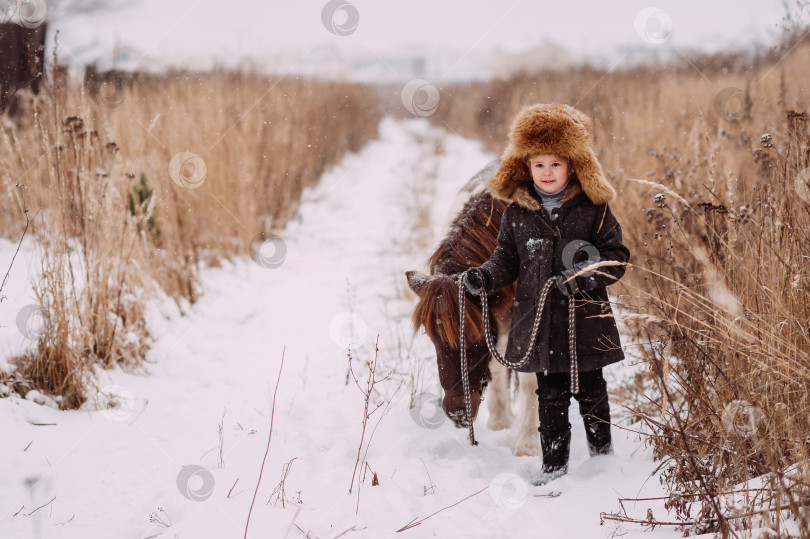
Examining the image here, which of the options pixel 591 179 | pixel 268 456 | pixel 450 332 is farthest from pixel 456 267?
pixel 268 456

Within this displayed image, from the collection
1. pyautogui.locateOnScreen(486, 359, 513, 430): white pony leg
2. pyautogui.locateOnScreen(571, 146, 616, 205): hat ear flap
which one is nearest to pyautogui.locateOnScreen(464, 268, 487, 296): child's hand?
pyautogui.locateOnScreen(571, 146, 616, 205): hat ear flap

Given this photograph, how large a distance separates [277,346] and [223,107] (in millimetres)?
4158

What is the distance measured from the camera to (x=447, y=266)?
283 centimetres

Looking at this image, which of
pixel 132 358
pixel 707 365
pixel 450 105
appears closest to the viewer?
pixel 707 365

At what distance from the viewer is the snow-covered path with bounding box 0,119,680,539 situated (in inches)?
78.8

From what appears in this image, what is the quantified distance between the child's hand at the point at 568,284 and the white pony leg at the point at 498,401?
104cm

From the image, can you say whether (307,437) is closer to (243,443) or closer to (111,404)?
(243,443)

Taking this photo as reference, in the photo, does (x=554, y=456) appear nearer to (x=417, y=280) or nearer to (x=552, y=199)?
(x=417, y=280)

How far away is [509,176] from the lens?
253 centimetres

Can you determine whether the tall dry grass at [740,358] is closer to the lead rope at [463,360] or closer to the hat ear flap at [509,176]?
the hat ear flap at [509,176]

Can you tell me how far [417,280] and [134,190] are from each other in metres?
3.25

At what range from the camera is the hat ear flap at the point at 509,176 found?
2518 mm

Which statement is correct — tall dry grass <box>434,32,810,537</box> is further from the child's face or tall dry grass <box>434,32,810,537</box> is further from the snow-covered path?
the child's face

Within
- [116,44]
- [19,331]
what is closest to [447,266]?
[19,331]
